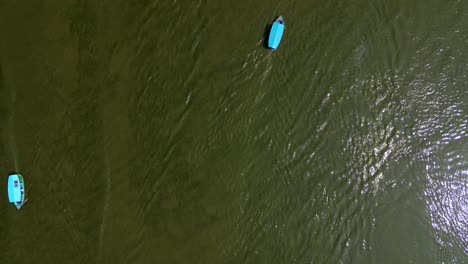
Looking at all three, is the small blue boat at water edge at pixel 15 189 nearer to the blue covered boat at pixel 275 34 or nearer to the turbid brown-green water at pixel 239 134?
the turbid brown-green water at pixel 239 134

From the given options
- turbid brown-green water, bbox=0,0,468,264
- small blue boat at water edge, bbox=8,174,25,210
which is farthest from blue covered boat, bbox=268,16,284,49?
small blue boat at water edge, bbox=8,174,25,210

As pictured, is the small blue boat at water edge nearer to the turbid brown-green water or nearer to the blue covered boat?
the turbid brown-green water

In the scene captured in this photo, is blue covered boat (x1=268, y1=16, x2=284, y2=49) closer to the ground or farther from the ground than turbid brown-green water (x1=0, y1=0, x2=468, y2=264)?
farther from the ground

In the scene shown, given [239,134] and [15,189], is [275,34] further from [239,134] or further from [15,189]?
[15,189]

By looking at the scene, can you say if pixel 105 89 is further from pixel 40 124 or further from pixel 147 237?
pixel 147 237

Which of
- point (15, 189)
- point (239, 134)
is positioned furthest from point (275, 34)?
point (15, 189)
